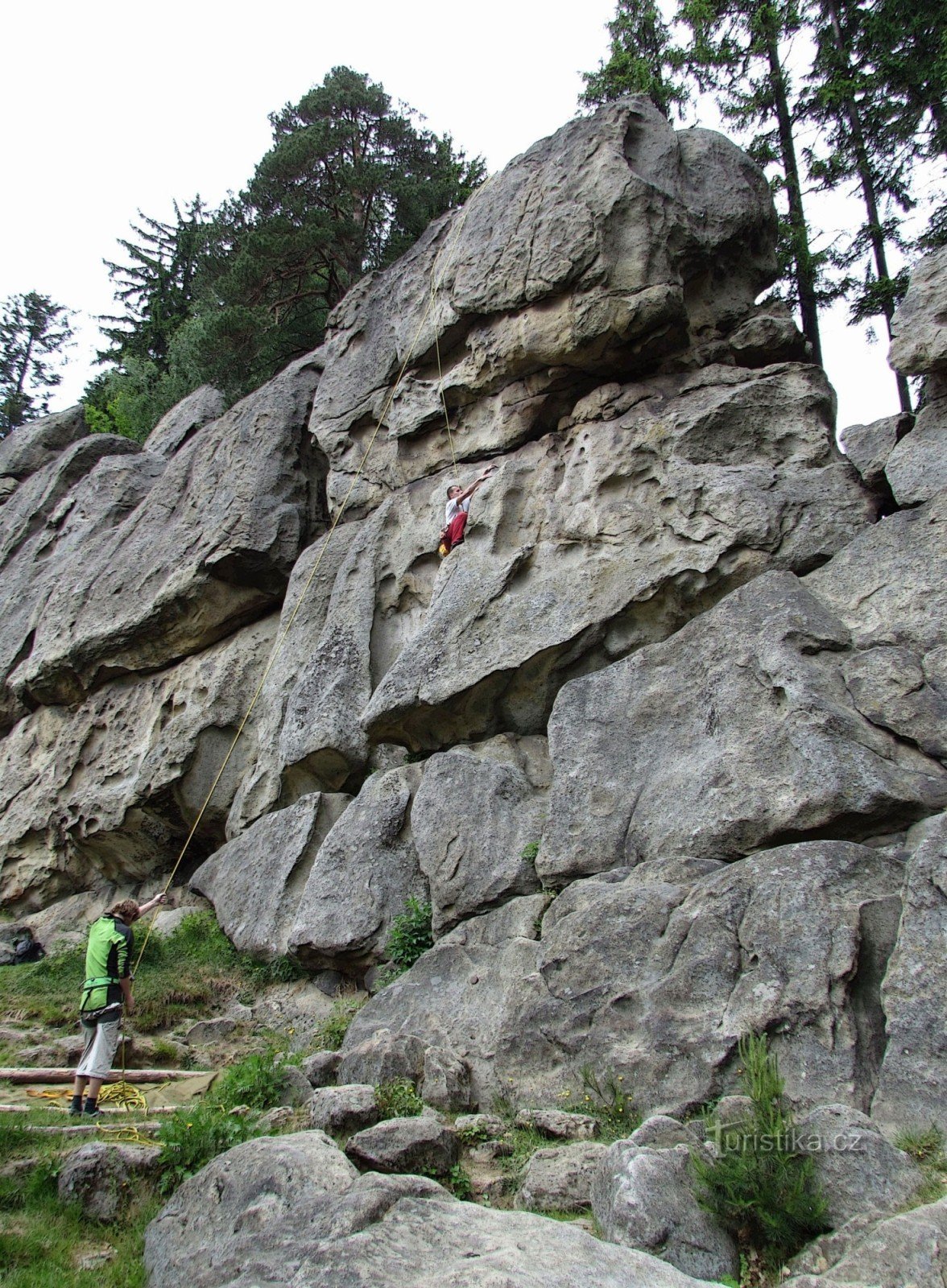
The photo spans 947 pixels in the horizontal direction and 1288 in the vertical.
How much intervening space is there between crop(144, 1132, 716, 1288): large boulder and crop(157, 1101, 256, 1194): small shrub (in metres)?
0.41

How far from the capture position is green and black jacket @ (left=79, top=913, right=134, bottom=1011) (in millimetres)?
8789

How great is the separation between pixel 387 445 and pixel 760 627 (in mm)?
9196

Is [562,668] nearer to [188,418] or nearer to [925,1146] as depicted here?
[925,1146]

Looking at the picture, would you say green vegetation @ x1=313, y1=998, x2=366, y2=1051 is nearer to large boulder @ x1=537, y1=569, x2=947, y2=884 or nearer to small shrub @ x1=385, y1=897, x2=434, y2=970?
small shrub @ x1=385, y1=897, x2=434, y2=970

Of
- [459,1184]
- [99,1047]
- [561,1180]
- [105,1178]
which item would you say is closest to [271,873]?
[99,1047]

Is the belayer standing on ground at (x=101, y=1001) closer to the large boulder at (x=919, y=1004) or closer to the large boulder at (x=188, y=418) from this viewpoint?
the large boulder at (x=919, y=1004)

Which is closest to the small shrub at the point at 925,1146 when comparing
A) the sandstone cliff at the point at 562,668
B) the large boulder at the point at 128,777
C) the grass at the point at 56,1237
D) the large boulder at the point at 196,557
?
the sandstone cliff at the point at 562,668

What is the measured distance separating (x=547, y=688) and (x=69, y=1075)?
6.68 metres

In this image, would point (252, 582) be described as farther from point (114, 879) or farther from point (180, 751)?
point (114, 879)

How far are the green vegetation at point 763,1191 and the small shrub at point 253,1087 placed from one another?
3.96 metres

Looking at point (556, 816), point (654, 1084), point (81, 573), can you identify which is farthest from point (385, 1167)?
point (81, 573)

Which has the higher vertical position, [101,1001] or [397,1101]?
[101,1001]

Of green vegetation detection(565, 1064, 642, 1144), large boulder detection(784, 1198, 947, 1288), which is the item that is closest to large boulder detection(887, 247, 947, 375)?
green vegetation detection(565, 1064, 642, 1144)

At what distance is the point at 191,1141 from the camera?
6574 mm
